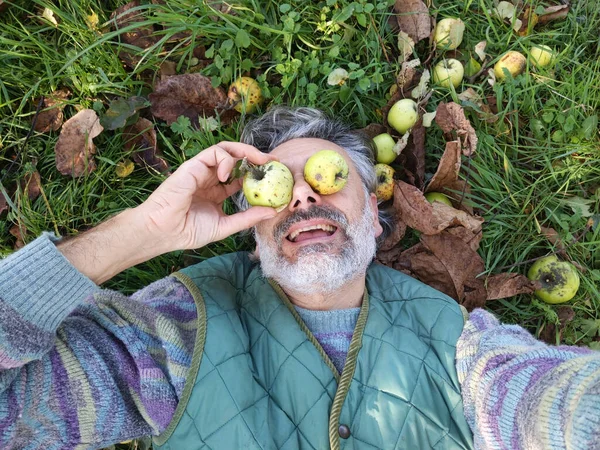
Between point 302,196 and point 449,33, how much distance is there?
1.85 metres

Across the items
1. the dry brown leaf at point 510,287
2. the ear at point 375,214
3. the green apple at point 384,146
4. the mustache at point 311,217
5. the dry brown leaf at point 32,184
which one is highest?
the dry brown leaf at point 32,184

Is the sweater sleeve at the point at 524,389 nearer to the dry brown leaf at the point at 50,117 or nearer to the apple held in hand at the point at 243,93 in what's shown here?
the apple held in hand at the point at 243,93

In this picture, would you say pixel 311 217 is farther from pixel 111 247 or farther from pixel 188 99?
pixel 188 99

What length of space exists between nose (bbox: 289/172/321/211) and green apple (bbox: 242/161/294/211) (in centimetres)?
3

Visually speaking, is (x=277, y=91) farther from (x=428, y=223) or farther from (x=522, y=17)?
(x=522, y=17)

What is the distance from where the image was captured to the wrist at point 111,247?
2.34m

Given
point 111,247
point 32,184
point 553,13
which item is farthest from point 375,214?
point 32,184

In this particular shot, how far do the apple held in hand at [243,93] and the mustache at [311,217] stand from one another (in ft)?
3.44

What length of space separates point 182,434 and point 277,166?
1.40 meters

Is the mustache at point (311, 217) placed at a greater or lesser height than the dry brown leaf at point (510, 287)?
greater

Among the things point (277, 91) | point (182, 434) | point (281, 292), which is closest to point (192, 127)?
point (277, 91)

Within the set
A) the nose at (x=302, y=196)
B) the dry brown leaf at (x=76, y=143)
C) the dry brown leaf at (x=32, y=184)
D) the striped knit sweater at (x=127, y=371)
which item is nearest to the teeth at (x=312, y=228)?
the nose at (x=302, y=196)

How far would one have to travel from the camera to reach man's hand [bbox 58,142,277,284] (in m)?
2.38

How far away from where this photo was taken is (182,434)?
7.86ft
